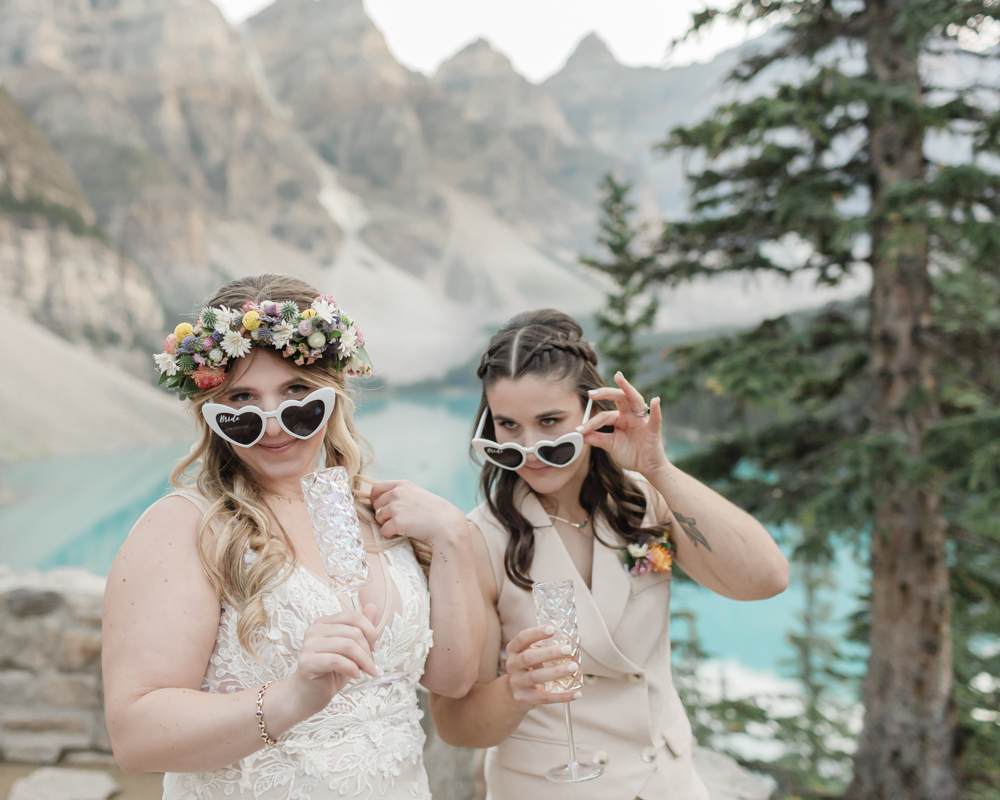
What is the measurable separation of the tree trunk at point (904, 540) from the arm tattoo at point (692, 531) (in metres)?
2.75

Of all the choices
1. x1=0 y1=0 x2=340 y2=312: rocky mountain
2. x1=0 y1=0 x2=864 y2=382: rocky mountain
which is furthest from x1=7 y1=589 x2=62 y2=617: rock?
x1=0 y1=0 x2=340 y2=312: rocky mountain

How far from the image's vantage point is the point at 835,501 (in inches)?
155

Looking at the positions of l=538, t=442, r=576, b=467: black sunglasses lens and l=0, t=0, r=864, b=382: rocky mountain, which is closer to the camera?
l=538, t=442, r=576, b=467: black sunglasses lens

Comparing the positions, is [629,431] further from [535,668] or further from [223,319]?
[223,319]

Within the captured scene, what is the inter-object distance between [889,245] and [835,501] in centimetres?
150

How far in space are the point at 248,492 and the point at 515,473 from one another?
29.0 inches

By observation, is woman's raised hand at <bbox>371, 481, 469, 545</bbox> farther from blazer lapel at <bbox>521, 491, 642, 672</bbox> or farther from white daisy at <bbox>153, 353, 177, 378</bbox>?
white daisy at <bbox>153, 353, 177, 378</bbox>

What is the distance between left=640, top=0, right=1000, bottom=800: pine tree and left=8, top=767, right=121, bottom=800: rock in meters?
3.85

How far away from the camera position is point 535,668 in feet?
4.75

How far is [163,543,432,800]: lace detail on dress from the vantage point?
53.5 inches

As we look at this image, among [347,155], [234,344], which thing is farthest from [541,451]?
[347,155]

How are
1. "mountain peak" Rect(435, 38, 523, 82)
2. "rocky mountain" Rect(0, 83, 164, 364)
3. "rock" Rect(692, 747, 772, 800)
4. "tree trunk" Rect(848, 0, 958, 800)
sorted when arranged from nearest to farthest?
"rock" Rect(692, 747, 772, 800) < "tree trunk" Rect(848, 0, 958, 800) < "rocky mountain" Rect(0, 83, 164, 364) < "mountain peak" Rect(435, 38, 523, 82)

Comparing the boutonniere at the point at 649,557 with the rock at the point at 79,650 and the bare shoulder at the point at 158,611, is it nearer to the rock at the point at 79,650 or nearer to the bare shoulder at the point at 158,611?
the bare shoulder at the point at 158,611

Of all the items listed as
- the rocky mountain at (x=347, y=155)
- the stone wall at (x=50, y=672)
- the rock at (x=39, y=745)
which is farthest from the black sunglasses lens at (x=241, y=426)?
the rocky mountain at (x=347, y=155)
